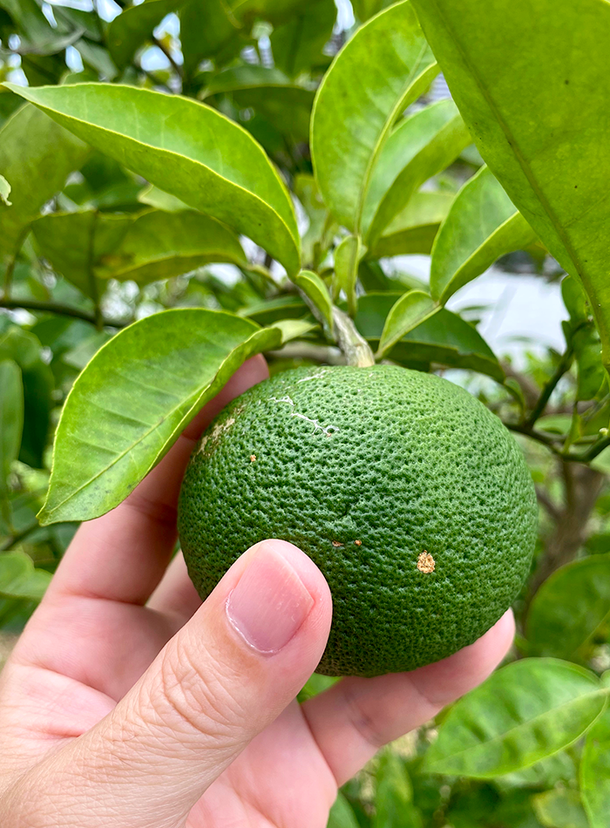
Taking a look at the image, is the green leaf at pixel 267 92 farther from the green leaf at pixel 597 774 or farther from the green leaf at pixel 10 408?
the green leaf at pixel 597 774

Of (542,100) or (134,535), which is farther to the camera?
(134,535)

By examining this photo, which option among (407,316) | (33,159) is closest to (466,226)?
(407,316)

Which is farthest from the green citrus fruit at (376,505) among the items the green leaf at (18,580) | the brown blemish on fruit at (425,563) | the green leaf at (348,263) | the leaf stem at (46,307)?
the leaf stem at (46,307)

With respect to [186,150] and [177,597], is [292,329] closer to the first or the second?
[186,150]

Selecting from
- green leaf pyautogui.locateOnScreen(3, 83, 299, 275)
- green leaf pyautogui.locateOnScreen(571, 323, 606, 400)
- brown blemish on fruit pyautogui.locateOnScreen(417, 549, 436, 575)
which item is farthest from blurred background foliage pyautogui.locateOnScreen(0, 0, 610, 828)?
brown blemish on fruit pyautogui.locateOnScreen(417, 549, 436, 575)

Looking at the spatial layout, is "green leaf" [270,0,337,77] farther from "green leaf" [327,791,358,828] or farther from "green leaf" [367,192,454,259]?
"green leaf" [327,791,358,828]
